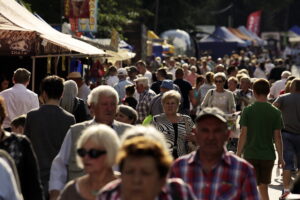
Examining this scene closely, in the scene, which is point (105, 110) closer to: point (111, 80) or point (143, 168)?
point (143, 168)

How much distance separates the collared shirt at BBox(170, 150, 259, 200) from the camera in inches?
256

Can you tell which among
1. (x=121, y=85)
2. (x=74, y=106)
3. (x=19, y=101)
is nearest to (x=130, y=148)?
(x=74, y=106)

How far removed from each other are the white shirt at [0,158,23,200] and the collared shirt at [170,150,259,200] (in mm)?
1004

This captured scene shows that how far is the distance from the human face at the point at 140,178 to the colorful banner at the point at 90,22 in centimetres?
2331

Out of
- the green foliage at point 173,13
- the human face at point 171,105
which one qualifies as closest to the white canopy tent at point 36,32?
the human face at point 171,105

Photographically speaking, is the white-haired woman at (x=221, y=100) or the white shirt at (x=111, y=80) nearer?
the white-haired woman at (x=221, y=100)

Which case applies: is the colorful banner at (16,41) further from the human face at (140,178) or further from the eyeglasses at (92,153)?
the human face at (140,178)

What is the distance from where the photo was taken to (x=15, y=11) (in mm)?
16344

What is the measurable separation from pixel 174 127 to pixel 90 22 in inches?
718

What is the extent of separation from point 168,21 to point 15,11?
5709 centimetres

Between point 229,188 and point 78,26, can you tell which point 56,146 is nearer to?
point 229,188

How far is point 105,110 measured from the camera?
8.09 m

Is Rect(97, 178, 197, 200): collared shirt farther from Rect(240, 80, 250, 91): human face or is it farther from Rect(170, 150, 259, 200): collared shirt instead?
Rect(240, 80, 250, 91): human face

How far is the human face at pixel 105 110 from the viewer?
809 cm
